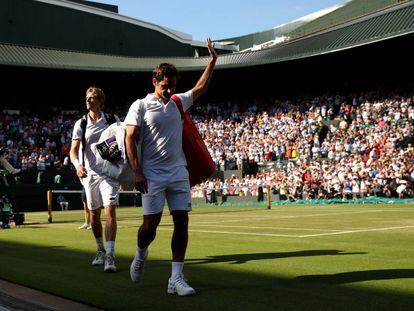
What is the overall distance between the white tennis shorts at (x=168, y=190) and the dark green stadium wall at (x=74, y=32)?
4887cm

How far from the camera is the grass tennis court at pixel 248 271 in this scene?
542cm

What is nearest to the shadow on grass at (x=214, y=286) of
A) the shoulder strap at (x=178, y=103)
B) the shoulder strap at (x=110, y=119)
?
the shoulder strap at (x=178, y=103)

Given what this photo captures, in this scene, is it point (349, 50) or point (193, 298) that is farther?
point (349, 50)

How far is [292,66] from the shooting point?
143 feet

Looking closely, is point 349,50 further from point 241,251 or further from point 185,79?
point 241,251

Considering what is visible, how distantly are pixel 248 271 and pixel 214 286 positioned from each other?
966mm

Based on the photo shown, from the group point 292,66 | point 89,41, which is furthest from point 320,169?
point 89,41

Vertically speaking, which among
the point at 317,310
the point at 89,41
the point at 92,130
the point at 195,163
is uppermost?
the point at 89,41

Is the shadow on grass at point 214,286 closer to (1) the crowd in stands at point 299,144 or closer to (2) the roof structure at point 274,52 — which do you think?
(1) the crowd in stands at point 299,144

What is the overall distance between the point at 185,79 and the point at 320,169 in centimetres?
1960

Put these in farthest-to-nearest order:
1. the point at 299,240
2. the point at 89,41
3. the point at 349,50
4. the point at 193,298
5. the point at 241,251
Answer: the point at 89,41 → the point at 349,50 → the point at 299,240 → the point at 241,251 → the point at 193,298

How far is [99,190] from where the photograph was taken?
822 centimetres

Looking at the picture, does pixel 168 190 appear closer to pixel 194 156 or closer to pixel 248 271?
pixel 194 156

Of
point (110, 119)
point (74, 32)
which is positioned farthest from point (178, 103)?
point (74, 32)
